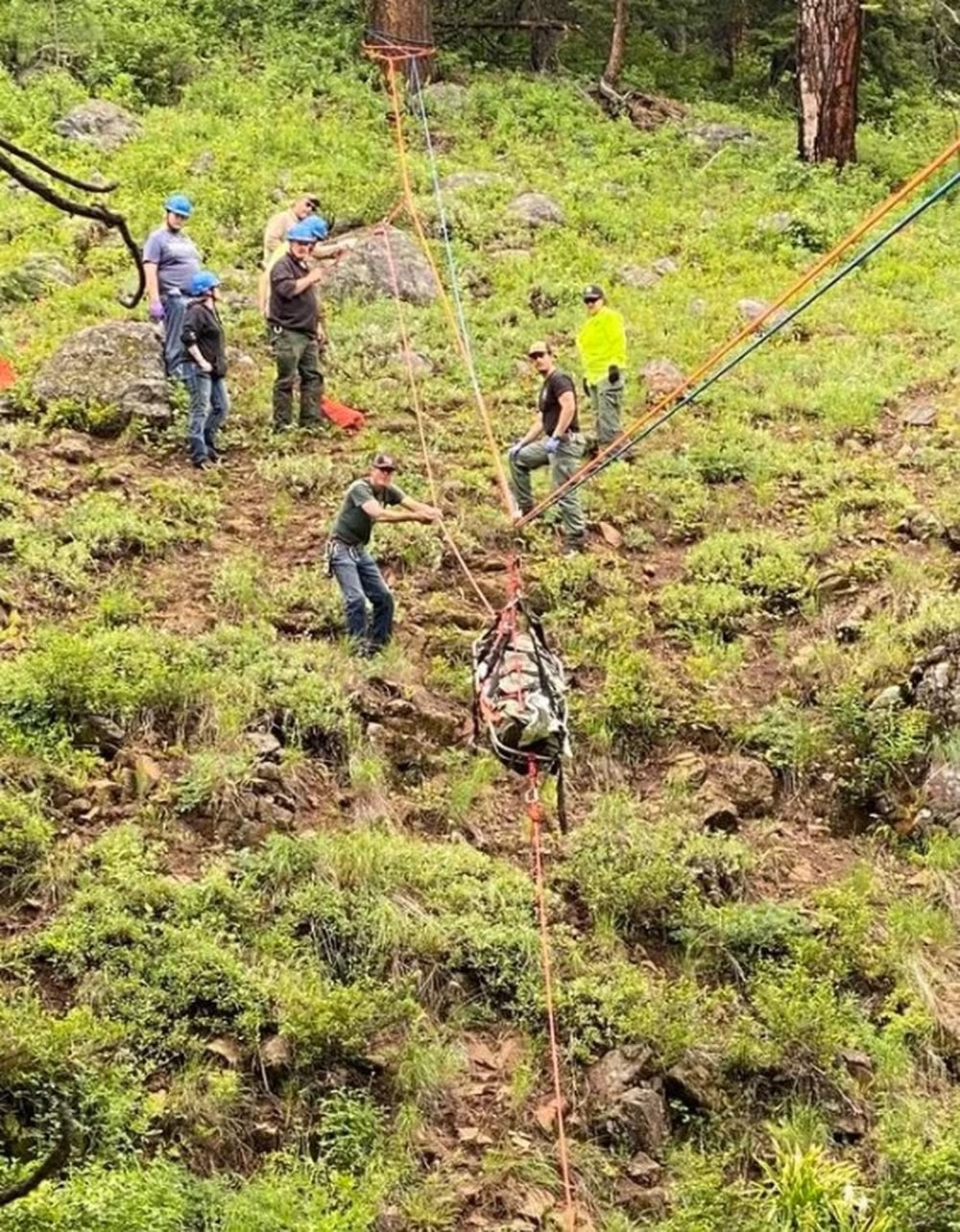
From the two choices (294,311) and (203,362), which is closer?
(203,362)

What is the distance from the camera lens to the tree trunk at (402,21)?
19.2 m

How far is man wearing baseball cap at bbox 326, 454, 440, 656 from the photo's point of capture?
873 cm

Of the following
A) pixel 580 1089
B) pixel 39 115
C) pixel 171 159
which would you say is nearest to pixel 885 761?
pixel 580 1089

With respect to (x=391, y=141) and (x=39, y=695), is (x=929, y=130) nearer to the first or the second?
(x=391, y=141)

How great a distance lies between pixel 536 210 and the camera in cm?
1659

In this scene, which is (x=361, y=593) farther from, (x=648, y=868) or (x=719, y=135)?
(x=719, y=135)

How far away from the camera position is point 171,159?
1636 centimetres

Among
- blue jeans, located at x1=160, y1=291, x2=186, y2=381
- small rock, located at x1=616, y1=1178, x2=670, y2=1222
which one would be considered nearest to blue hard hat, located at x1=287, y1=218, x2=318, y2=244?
blue jeans, located at x1=160, y1=291, x2=186, y2=381

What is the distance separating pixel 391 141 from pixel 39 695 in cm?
1211

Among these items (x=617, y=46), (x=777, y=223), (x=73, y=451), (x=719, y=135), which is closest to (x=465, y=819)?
(x=73, y=451)

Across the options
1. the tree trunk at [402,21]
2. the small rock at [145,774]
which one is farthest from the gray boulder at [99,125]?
the small rock at [145,774]

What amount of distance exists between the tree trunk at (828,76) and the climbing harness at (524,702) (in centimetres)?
1271

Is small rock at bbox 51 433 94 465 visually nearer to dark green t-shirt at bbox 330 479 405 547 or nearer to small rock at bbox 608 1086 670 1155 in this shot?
dark green t-shirt at bbox 330 479 405 547

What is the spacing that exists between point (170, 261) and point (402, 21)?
9.45 meters
